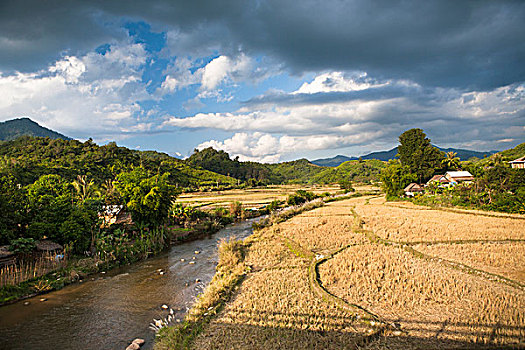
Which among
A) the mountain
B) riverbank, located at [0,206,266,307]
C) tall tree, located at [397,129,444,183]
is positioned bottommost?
riverbank, located at [0,206,266,307]

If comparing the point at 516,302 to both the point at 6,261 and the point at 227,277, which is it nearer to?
the point at 227,277

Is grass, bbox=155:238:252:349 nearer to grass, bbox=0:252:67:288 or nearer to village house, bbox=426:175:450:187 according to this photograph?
grass, bbox=0:252:67:288

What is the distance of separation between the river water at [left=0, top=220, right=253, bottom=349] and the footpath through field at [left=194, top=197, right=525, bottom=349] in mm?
2476

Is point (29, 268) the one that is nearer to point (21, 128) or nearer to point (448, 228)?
point (448, 228)

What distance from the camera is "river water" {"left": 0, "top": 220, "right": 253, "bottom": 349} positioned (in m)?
7.41

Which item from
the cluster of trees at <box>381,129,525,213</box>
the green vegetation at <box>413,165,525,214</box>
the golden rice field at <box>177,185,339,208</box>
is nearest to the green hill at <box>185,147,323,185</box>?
the golden rice field at <box>177,185,339,208</box>

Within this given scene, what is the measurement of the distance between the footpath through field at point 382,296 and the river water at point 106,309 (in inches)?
97.5

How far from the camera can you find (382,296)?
764 cm

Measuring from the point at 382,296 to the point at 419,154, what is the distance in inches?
1708

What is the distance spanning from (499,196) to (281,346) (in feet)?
79.2

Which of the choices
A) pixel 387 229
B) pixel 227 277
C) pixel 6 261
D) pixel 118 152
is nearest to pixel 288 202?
pixel 387 229

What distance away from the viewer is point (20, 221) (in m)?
12.6

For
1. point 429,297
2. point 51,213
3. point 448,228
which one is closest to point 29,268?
point 51,213

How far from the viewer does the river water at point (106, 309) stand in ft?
24.3
